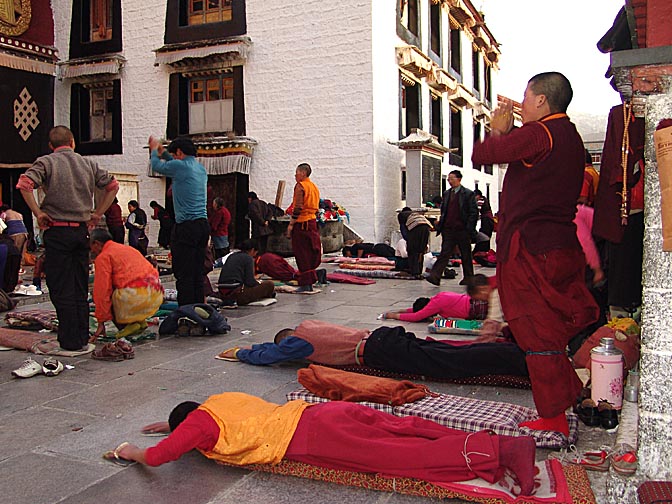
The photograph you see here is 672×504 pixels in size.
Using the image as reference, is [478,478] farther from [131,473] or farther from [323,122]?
[323,122]

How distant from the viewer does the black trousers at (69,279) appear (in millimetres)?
4996

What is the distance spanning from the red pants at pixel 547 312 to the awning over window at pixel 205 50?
1360 centimetres

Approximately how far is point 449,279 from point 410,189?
15.5 feet

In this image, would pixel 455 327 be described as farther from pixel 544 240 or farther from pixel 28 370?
pixel 28 370

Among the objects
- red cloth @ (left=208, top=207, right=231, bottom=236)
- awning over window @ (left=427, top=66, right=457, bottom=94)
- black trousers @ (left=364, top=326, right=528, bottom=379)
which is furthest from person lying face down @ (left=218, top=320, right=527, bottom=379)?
awning over window @ (left=427, top=66, right=457, bottom=94)

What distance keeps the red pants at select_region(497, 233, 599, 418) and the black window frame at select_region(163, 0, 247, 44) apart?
1405 cm

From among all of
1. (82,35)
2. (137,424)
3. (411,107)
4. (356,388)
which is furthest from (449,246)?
(82,35)

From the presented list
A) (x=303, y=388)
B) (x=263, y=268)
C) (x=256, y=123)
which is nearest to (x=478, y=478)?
(x=303, y=388)

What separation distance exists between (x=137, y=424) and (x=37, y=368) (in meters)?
1.55

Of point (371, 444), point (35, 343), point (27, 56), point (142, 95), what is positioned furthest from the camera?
point (142, 95)

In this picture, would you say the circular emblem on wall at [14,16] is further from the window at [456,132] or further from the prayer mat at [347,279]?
the window at [456,132]

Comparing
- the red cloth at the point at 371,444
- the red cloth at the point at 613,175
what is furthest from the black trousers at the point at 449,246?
the red cloth at the point at 371,444

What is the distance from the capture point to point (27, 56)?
16000mm

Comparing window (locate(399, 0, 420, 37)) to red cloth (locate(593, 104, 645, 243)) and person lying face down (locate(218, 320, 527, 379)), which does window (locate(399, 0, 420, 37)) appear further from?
red cloth (locate(593, 104, 645, 243))
